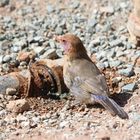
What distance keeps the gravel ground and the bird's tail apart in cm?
7

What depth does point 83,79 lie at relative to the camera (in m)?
8.08

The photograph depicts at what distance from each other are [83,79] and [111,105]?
56 cm

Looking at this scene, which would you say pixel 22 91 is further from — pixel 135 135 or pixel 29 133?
pixel 135 135

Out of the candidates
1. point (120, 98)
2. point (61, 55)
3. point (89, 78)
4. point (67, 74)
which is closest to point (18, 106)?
point (67, 74)

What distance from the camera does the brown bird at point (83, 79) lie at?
7754 millimetres

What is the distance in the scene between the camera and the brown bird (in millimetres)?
7754

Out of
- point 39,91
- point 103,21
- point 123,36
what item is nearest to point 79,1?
point 103,21

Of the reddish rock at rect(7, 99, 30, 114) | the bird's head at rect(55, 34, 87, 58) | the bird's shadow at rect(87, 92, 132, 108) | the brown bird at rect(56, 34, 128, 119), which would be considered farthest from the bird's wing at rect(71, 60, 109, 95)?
the reddish rock at rect(7, 99, 30, 114)

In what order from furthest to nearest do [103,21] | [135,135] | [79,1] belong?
[79,1] < [103,21] < [135,135]

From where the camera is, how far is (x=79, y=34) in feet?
34.3

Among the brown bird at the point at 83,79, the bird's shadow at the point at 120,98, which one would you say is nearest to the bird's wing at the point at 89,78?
the brown bird at the point at 83,79

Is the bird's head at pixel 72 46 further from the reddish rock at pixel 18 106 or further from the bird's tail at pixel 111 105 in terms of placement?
the reddish rock at pixel 18 106

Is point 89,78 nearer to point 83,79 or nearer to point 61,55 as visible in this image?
point 83,79

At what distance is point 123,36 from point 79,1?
1.79 meters
